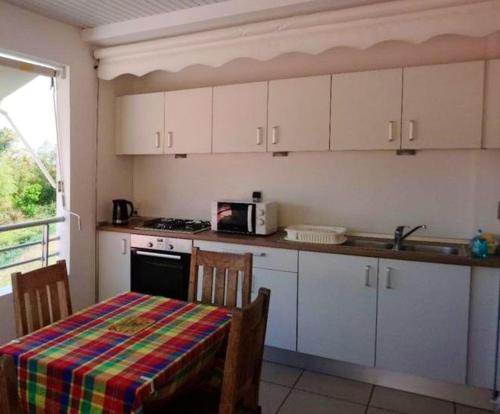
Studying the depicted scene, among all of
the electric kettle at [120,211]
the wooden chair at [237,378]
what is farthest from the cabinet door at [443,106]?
the electric kettle at [120,211]

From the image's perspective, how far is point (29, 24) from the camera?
9.74 feet

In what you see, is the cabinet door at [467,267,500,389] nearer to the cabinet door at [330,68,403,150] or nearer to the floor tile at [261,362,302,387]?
the cabinet door at [330,68,403,150]

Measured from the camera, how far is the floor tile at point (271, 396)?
255 cm

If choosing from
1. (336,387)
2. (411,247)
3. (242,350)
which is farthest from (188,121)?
(242,350)

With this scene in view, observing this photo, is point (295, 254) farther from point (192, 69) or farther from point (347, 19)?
point (192, 69)

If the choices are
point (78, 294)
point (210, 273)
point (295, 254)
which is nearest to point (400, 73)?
point (295, 254)

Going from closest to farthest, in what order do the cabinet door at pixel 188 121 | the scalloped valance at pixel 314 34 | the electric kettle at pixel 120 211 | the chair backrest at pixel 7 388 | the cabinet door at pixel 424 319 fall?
1. the chair backrest at pixel 7 388
2. the scalloped valance at pixel 314 34
3. the cabinet door at pixel 424 319
4. the cabinet door at pixel 188 121
5. the electric kettle at pixel 120 211

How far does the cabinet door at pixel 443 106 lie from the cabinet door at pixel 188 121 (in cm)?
145

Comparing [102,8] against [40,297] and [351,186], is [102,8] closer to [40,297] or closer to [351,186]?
[40,297]

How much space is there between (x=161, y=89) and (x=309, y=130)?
1.53 meters

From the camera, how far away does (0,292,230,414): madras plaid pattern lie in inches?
54.5

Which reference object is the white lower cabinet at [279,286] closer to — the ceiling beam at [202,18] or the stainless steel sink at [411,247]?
the stainless steel sink at [411,247]

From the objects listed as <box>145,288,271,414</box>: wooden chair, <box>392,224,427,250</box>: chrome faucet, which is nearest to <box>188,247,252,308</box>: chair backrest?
<box>145,288,271,414</box>: wooden chair

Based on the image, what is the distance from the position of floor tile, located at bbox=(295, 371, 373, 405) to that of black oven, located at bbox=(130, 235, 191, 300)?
1067mm
